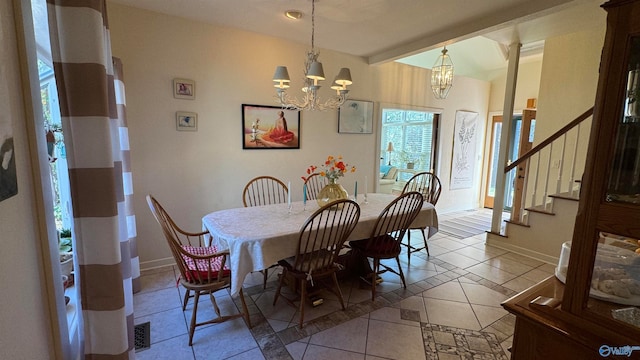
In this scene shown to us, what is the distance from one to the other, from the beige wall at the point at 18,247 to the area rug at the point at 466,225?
448 centimetres

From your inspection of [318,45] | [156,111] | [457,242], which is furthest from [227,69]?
[457,242]

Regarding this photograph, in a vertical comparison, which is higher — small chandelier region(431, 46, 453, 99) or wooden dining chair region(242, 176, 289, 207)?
small chandelier region(431, 46, 453, 99)

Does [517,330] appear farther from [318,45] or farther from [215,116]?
[318,45]

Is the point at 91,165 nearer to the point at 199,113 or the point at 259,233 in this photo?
the point at 259,233

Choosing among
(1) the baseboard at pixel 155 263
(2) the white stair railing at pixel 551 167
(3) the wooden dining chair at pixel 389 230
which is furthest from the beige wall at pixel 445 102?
(1) the baseboard at pixel 155 263

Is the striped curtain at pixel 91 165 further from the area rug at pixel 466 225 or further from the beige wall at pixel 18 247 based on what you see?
the area rug at pixel 466 225

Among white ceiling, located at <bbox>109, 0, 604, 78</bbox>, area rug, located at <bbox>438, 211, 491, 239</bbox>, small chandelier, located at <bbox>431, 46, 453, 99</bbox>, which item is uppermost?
white ceiling, located at <bbox>109, 0, 604, 78</bbox>

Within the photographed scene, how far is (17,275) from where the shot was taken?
0.87 metres

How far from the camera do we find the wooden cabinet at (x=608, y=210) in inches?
32.3

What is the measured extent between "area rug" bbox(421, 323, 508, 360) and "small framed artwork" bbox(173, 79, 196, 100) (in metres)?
3.09

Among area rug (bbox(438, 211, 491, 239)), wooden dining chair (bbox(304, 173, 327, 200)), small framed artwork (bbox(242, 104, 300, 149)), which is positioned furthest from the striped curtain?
area rug (bbox(438, 211, 491, 239))

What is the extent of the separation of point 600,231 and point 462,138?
522cm

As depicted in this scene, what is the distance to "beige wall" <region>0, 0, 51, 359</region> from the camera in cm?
81

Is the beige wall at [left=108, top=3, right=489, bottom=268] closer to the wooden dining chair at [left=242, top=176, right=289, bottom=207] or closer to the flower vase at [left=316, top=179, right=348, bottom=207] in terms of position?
the wooden dining chair at [left=242, top=176, right=289, bottom=207]
